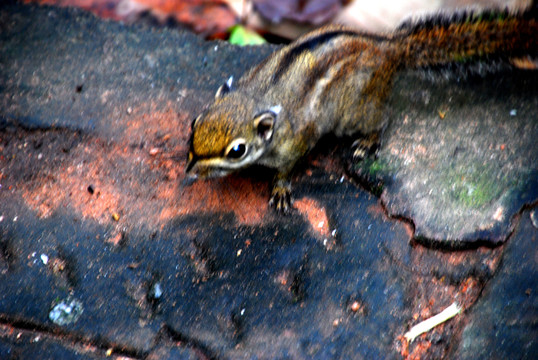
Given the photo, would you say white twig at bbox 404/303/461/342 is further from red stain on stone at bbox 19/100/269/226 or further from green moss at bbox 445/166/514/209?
red stain on stone at bbox 19/100/269/226

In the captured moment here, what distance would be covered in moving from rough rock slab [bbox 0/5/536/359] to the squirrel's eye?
56 centimetres

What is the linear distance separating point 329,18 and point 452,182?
8.54 feet

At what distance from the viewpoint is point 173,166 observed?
4.57 metres

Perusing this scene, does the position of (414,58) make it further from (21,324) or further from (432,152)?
(21,324)

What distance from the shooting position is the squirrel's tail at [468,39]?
4695mm

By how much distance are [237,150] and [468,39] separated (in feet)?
7.46

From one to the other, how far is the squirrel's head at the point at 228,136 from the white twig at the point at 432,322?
62.8 inches

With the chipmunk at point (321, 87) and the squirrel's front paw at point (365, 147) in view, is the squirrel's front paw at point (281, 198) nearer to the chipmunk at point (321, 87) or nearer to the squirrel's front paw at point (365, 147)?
A: the chipmunk at point (321, 87)

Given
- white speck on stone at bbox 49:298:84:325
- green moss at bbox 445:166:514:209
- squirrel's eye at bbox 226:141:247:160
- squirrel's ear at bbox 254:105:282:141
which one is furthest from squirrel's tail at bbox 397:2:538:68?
white speck on stone at bbox 49:298:84:325

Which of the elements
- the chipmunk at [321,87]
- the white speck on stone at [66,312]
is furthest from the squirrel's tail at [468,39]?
the white speck on stone at [66,312]

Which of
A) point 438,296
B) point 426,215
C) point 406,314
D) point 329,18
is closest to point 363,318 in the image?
point 406,314

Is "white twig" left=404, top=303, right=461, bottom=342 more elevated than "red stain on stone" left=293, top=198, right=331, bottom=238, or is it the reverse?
"red stain on stone" left=293, top=198, right=331, bottom=238

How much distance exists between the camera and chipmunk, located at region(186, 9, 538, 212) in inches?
155

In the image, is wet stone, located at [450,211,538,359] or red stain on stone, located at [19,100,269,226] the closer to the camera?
wet stone, located at [450,211,538,359]
